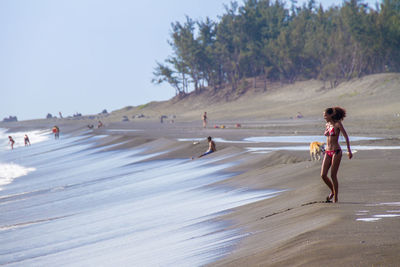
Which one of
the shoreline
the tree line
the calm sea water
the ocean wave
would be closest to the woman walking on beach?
the shoreline

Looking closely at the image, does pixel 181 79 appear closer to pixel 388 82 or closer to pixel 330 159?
pixel 388 82

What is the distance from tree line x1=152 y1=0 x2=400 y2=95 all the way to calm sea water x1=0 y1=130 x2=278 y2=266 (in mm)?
51758

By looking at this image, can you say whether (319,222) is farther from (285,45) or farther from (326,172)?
(285,45)

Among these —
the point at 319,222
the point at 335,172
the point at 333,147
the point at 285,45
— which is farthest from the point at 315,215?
the point at 285,45

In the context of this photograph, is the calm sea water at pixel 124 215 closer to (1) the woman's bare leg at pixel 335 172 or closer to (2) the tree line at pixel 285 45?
(1) the woman's bare leg at pixel 335 172

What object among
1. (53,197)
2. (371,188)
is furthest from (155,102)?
(371,188)

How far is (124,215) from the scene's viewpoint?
13.4 meters

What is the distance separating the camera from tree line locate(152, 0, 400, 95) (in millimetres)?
70000

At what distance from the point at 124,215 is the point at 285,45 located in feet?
→ 234

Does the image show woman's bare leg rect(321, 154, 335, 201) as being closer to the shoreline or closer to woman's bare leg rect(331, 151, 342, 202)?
woman's bare leg rect(331, 151, 342, 202)

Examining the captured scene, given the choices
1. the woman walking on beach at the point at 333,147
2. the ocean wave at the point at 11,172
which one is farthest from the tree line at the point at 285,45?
Answer: the woman walking on beach at the point at 333,147

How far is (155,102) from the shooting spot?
113 meters

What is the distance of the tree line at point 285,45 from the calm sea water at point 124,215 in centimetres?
5176

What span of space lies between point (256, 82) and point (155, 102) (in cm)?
2745
